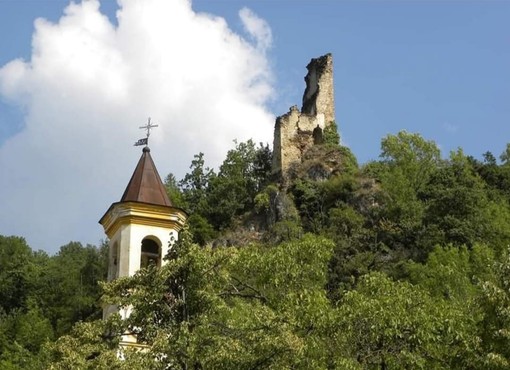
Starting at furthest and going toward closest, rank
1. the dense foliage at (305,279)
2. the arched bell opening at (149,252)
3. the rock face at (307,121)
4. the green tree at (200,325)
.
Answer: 1. the rock face at (307,121)
2. the arched bell opening at (149,252)
3. the dense foliage at (305,279)
4. the green tree at (200,325)

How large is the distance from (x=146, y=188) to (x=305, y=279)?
4.31m

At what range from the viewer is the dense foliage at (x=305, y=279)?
14.9 meters

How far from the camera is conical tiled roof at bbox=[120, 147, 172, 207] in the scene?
2022cm

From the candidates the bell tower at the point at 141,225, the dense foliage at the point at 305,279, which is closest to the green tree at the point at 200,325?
the dense foliage at the point at 305,279

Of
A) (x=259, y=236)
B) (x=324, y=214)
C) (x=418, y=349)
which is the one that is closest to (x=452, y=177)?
(x=324, y=214)

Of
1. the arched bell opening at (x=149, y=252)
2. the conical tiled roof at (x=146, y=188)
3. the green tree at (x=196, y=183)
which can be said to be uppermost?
the green tree at (x=196, y=183)

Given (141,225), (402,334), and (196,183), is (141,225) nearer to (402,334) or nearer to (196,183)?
(402,334)

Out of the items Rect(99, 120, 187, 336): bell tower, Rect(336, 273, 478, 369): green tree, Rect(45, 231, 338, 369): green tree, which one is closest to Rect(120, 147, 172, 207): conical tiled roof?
Rect(99, 120, 187, 336): bell tower

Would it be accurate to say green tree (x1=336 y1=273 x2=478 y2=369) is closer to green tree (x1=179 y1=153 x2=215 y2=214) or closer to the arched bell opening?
the arched bell opening

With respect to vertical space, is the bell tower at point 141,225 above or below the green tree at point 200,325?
above

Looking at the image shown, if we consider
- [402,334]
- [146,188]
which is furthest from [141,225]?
[402,334]

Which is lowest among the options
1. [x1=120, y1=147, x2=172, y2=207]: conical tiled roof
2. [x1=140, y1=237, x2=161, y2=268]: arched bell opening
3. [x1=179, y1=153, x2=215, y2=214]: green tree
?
[x1=140, y1=237, x2=161, y2=268]: arched bell opening

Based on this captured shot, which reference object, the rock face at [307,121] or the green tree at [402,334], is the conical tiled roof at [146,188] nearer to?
the green tree at [402,334]

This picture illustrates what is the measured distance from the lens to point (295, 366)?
589 inches
